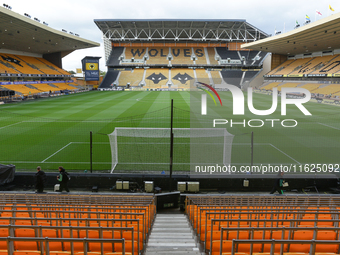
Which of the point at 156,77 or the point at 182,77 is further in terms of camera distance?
the point at 156,77

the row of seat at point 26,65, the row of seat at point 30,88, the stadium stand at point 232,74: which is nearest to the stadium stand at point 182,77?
the stadium stand at point 232,74

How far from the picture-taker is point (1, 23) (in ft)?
107

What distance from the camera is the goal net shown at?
11.8 meters

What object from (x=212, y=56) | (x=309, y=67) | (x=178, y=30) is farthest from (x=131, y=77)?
(x=309, y=67)

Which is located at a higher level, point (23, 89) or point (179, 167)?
point (23, 89)

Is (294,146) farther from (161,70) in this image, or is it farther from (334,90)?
(161,70)

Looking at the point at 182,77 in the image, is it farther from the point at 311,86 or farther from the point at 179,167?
the point at 179,167

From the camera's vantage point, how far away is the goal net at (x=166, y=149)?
1180 cm

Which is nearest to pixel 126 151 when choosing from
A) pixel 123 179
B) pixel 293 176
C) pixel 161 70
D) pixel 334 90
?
pixel 123 179

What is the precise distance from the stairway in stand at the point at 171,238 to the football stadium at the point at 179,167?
3 cm

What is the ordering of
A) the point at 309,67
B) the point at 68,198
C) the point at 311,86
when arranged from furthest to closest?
Answer: 1. the point at 309,67
2. the point at 311,86
3. the point at 68,198

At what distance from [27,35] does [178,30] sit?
132 ft

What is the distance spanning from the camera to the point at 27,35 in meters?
41.0

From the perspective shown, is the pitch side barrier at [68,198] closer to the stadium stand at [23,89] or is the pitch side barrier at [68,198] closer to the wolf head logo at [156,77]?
the stadium stand at [23,89]
